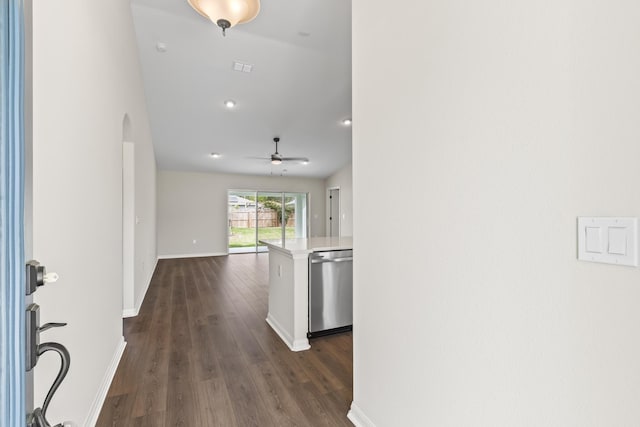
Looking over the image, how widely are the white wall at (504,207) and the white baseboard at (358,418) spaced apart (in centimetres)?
11

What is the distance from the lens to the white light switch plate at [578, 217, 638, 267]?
0.68 metres

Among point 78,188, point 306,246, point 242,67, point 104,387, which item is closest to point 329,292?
point 306,246

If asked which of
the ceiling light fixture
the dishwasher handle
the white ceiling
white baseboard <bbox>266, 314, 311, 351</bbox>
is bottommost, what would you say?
white baseboard <bbox>266, 314, 311, 351</bbox>

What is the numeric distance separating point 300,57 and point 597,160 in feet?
12.3

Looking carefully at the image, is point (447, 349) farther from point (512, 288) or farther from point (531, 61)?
point (531, 61)

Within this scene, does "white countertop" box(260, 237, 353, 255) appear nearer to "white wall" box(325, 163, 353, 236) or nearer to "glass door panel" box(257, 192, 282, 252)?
"white wall" box(325, 163, 353, 236)

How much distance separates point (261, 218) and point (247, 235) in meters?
0.65

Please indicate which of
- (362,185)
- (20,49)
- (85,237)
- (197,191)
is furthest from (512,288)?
(197,191)

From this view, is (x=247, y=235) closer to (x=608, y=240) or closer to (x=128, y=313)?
(x=128, y=313)

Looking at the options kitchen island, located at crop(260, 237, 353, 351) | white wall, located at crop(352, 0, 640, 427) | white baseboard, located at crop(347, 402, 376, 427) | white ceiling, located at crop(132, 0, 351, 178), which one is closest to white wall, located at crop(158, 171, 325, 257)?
white ceiling, located at crop(132, 0, 351, 178)

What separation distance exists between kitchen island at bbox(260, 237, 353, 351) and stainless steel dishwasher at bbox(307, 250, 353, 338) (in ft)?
0.21

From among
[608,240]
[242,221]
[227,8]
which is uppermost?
[227,8]

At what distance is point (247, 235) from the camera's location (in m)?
8.94

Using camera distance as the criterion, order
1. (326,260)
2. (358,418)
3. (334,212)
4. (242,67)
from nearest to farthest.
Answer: (358,418) → (326,260) → (242,67) → (334,212)
